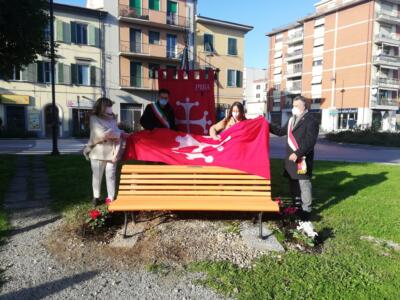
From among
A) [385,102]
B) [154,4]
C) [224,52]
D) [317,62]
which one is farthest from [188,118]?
[317,62]

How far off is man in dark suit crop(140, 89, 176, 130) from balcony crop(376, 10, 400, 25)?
5350cm

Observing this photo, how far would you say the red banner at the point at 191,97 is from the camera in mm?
7711

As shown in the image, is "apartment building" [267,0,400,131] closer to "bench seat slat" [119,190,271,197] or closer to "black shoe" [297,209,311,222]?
"black shoe" [297,209,311,222]

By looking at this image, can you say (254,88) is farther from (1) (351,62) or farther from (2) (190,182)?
(2) (190,182)

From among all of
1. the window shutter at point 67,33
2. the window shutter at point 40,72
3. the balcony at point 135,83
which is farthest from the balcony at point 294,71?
the window shutter at point 40,72

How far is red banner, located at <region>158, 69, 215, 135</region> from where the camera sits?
7.71 meters

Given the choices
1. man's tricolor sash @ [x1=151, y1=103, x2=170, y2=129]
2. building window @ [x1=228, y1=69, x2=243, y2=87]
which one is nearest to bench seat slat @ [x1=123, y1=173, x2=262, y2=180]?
man's tricolor sash @ [x1=151, y1=103, x2=170, y2=129]

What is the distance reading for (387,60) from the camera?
51000 mm

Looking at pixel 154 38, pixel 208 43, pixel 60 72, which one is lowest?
pixel 60 72

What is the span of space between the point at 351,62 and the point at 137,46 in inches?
1338

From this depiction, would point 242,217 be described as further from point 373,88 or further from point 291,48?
point 291,48

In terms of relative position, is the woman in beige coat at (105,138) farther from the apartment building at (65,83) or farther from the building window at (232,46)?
the building window at (232,46)

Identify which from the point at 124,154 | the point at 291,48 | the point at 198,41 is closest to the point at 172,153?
the point at 124,154

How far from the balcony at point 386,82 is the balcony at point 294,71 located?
13969mm
